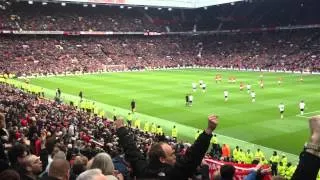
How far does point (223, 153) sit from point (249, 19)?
237ft

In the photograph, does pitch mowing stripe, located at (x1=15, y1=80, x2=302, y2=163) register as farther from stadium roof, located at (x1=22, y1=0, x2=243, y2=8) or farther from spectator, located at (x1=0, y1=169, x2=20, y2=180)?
stadium roof, located at (x1=22, y1=0, x2=243, y2=8)

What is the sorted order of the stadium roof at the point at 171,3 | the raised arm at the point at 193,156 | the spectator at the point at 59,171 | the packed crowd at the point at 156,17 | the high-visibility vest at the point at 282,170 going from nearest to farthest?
the raised arm at the point at 193,156 < the spectator at the point at 59,171 < the high-visibility vest at the point at 282,170 < the packed crowd at the point at 156,17 < the stadium roof at the point at 171,3

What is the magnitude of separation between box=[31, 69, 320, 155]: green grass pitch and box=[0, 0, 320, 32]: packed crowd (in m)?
26.2

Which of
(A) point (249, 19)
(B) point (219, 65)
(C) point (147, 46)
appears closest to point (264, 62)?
(B) point (219, 65)

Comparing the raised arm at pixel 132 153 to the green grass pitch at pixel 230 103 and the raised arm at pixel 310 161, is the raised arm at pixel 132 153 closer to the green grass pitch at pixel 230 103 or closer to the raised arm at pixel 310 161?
the raised arm at pixel 310 161

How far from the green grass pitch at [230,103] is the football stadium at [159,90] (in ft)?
0.38

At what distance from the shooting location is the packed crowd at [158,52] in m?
66.3

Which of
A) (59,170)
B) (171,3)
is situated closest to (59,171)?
(59,170)

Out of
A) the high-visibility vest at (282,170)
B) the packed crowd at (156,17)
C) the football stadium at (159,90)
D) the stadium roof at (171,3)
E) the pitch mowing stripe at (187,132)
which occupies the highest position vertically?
the stadium roof at (171,3)

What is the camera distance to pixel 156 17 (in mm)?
97250

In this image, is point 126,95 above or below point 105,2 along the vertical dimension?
below

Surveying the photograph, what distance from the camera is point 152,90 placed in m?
43.6

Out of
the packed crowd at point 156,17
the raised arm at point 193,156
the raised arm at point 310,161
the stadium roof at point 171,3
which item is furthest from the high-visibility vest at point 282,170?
the stadium roof at point 171,3

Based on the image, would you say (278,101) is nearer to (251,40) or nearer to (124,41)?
(251,40)
